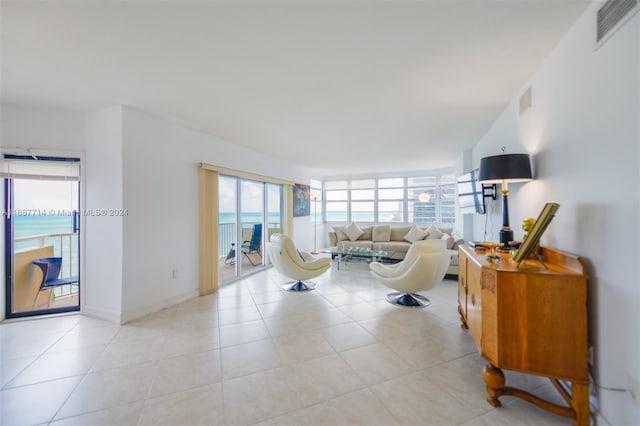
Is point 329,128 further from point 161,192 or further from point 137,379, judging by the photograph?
point 137,379

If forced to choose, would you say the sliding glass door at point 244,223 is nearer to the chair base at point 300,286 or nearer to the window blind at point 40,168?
the chair base at point 300,286

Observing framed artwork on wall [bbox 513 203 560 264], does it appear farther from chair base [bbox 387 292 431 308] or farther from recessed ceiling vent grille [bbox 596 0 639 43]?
chair base [bbox 387 292 431 308]

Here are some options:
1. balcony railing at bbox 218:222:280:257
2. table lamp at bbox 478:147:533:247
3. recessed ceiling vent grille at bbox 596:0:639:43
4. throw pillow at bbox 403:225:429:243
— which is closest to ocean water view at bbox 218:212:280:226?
balcony railing at bbox 218:222:280:257

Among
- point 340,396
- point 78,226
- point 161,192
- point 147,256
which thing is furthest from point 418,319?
point 78,226

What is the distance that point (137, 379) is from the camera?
Result: 1.92 metres

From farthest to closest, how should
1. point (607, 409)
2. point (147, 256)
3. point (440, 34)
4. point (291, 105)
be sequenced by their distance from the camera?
point (147, 256) < point (291, 105) < point (440, 34) < point (607, 409)

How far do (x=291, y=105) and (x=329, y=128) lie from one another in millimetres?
972

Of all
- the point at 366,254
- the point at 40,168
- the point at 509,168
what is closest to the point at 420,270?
the point at 509,168

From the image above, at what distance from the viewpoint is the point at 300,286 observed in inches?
164

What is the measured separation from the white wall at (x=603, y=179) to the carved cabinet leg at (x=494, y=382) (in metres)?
0.46

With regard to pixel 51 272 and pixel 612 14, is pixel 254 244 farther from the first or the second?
pixel 612 14

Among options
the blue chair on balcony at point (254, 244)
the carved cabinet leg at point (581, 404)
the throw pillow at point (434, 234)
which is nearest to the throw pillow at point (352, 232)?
the throw pillow at point (434, 234)

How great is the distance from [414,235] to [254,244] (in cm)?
385

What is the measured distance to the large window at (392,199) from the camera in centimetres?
775
